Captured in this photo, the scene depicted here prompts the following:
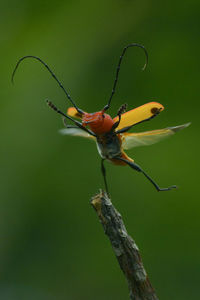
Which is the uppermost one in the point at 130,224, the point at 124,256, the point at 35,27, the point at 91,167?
the point at 35,27

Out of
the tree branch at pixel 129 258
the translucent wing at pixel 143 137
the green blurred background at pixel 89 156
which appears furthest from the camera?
the green blurred background at pixel 89 156

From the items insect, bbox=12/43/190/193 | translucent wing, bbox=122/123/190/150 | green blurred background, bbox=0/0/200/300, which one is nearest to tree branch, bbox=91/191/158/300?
insect, bbox=12/43/190/193

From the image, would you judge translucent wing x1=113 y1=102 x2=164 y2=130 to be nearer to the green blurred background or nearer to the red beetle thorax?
the red beetle thorax

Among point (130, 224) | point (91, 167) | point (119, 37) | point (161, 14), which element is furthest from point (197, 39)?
point (130, 224)

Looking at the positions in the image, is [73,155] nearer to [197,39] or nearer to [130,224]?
[130,224]

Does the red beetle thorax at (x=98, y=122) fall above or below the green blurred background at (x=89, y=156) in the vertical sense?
below

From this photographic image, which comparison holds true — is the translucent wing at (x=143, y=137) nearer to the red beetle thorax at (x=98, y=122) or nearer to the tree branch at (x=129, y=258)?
the red beetle thorax at (x=98, y=122)

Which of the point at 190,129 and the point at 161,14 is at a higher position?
the point at 161,14

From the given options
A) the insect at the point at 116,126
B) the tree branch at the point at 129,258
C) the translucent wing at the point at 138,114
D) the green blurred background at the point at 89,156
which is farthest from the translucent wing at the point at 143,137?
the green blurred background at the point at 89,156
